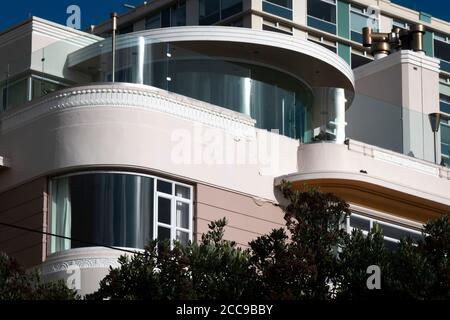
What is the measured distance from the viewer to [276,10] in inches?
2810

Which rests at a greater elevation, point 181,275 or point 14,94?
point 14,94

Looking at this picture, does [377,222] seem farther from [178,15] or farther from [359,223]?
[178,15]

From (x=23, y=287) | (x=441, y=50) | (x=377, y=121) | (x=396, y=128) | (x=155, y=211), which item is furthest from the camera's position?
(x=441, y=50)

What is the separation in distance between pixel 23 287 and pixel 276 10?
145 feet

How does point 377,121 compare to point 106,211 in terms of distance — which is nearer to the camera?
point 106,211

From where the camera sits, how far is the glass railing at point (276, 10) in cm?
7081

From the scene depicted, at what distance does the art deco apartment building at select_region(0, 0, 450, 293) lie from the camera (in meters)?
33.1

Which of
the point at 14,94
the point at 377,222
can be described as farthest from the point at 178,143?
the point at 377,222

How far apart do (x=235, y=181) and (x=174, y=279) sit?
6318 mm

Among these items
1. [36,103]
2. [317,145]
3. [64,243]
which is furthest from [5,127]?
[317,145]

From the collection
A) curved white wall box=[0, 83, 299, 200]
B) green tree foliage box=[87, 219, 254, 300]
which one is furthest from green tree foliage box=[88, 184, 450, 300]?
curved white wall box=[0, 83, 299, 200]

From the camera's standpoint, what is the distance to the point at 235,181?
34469mm

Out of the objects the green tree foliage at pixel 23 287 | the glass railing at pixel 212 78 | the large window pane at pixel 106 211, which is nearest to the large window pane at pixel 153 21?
the glass railing at pixel 212 78
